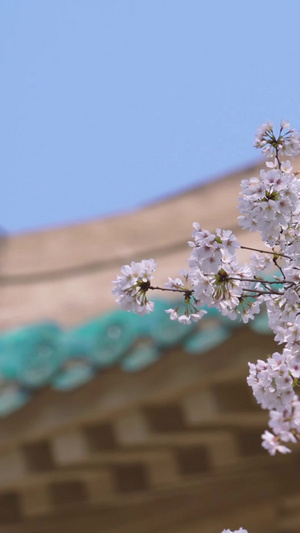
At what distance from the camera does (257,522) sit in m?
5.83

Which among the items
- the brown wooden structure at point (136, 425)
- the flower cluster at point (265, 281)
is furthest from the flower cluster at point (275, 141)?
the brown wooden structure at point (136, 425)

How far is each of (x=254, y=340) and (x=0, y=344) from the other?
1.34 m

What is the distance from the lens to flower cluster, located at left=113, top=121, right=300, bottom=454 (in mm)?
2566

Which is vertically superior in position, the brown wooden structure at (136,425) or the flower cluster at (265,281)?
the brown wooden structure at (136,425)

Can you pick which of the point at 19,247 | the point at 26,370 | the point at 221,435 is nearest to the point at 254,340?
the point at 221,435

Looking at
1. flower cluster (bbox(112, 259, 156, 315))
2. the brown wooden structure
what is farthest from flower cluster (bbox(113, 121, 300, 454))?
the brown wooden structure

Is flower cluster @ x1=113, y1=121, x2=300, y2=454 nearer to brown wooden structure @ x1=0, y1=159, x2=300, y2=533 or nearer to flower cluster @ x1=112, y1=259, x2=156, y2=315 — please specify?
flower cluster @ x1=112, y1=259, x2=156, y2=315

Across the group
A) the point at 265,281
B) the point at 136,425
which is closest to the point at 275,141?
the point at 265,281

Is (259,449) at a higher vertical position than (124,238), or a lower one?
lower

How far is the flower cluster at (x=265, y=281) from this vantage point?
2.57m

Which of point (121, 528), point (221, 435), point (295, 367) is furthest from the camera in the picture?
point (121, 528)

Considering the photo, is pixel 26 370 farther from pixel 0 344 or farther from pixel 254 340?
pixel 254 340

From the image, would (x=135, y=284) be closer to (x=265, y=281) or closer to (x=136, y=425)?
(x=265, y=281)

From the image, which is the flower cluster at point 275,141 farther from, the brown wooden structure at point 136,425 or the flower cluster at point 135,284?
the brown wooden structure at point 136,425
